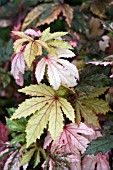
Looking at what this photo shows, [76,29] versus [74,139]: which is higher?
[76,29]

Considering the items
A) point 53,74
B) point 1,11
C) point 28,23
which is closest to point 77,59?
point 28,23

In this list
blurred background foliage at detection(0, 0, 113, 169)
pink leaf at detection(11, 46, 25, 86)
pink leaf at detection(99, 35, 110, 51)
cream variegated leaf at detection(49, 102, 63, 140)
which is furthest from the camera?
pink leaf at detection(99, 35, 110, 51)

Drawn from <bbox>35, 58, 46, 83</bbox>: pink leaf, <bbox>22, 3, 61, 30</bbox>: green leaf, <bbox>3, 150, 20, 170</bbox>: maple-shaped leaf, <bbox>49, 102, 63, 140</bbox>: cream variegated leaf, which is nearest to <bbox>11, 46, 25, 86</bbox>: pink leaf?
<bbox>35, 58, 46, 83</bbox>: pink leaf

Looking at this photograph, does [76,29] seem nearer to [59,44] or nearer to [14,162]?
[59,44]

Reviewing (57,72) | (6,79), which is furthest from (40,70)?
(6,79)

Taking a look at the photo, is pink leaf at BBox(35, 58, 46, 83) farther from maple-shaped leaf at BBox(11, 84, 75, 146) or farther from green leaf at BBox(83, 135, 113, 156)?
green leaf at BBox(83, 135, 113, 156)
